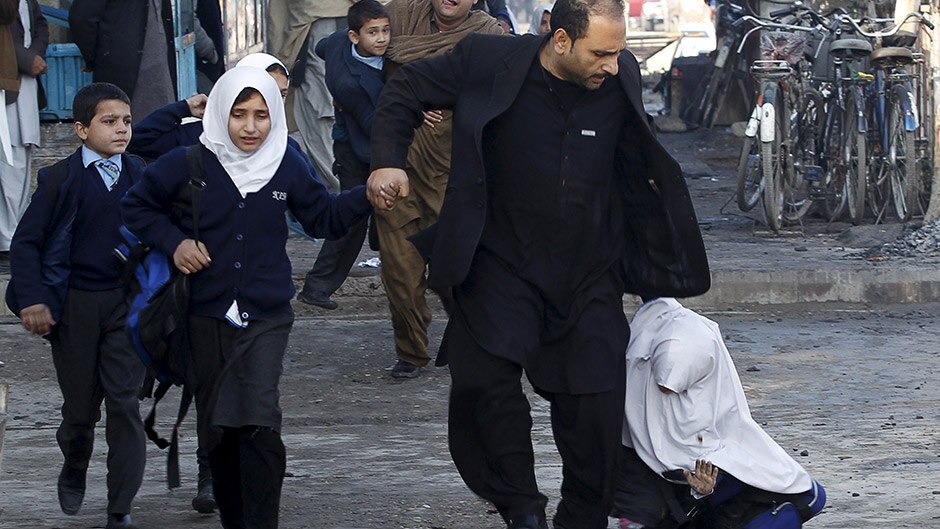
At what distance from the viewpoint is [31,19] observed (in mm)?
10305

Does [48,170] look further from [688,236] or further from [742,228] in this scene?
[742,228]

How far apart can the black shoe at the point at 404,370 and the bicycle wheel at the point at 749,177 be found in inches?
168

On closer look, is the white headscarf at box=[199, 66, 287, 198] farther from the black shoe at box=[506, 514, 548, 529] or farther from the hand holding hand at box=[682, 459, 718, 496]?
the hand holding hand at box=[682, 459, 718, 496]

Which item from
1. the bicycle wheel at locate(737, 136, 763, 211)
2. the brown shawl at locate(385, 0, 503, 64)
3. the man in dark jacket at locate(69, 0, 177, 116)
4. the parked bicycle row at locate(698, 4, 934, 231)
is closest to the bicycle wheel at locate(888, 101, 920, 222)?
the parked bicycle row at locate(698, 4, 934, 231)

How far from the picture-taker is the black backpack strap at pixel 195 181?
5082 millimetres

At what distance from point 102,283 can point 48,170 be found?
40cm

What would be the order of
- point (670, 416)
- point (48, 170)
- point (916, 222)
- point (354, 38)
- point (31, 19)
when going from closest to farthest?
point (670, 416)
point (48, 170)
point (354, 38)
point (31, 19)
point (916, 222)

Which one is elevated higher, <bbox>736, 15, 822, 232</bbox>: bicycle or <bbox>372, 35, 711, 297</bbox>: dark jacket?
<bbox>372, 35, 711, 297</bbox>: dark jacket

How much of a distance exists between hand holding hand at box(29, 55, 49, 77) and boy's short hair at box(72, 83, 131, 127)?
4498 mm

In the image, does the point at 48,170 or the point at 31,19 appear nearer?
the point at 48,170

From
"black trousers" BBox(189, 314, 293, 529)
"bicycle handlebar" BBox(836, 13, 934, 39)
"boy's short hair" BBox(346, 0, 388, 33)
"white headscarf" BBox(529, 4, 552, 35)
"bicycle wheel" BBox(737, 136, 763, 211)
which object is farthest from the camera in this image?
"white headscarf" BBox(529, 4, 552, 35)

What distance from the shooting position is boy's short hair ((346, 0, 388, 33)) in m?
8.02

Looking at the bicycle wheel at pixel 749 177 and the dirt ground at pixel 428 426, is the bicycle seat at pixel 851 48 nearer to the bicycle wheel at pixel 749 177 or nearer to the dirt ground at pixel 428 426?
the bicycle wheel at pixel 749 177

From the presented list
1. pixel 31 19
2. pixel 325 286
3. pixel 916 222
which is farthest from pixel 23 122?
pixel 916 222
